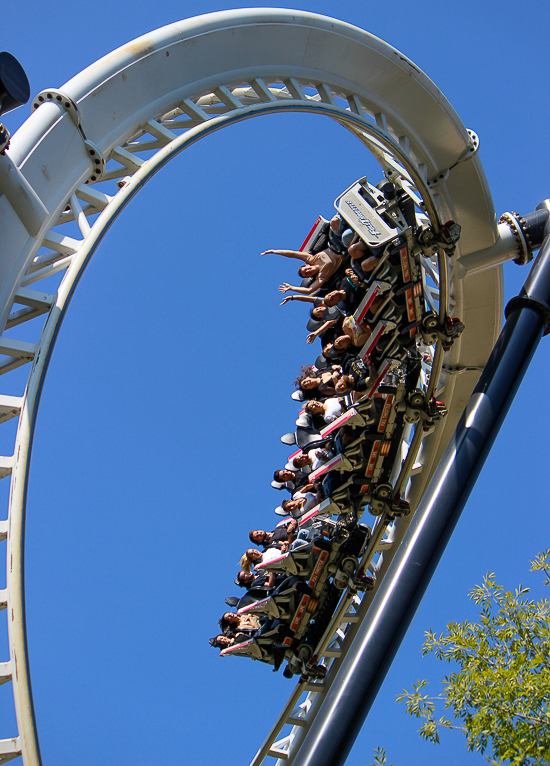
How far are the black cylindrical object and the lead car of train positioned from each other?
5159 millimetres

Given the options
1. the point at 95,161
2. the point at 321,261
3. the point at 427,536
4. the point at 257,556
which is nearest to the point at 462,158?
the point at 321,261

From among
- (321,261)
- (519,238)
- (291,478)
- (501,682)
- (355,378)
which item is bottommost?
(501,682)

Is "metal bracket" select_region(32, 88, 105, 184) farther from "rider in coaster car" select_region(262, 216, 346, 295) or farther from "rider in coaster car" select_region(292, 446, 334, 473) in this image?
"rider in coaster car" select_region(292, 446, 334, 473)

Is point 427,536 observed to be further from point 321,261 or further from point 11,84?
point 11,84

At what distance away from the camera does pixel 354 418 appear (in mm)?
9281

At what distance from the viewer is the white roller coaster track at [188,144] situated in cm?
467

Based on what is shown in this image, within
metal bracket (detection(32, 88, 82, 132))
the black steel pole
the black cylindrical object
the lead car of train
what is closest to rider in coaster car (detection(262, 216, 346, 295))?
the lead car of train

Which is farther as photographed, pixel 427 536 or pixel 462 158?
pixel 462 158

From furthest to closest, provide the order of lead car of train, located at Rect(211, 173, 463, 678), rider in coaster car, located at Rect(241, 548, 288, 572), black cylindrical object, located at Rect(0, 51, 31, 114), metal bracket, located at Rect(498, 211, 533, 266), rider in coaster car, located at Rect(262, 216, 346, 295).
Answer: metal bracket, located at Rect(498, 211, 533, 266) → rider in coaster car, located at Rect(241, 548, 288, 572) → rider in coaster car, located at Rect(262, 216, 346, 295) → lead car of train, located at Rect(211, 173, 463, 678) → black cylindrical object, located at Rect(0, 51, 31, 114)

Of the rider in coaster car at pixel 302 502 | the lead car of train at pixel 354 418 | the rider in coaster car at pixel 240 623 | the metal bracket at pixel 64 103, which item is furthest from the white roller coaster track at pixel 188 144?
the rider in coaster car at pixel 302 502

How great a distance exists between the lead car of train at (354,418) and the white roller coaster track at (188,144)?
57 centimetres

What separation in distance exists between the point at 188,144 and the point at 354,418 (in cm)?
460

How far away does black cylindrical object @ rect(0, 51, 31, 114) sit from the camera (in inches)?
156

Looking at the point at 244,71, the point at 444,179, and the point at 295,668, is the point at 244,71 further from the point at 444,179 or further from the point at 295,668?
the point at 295,668
